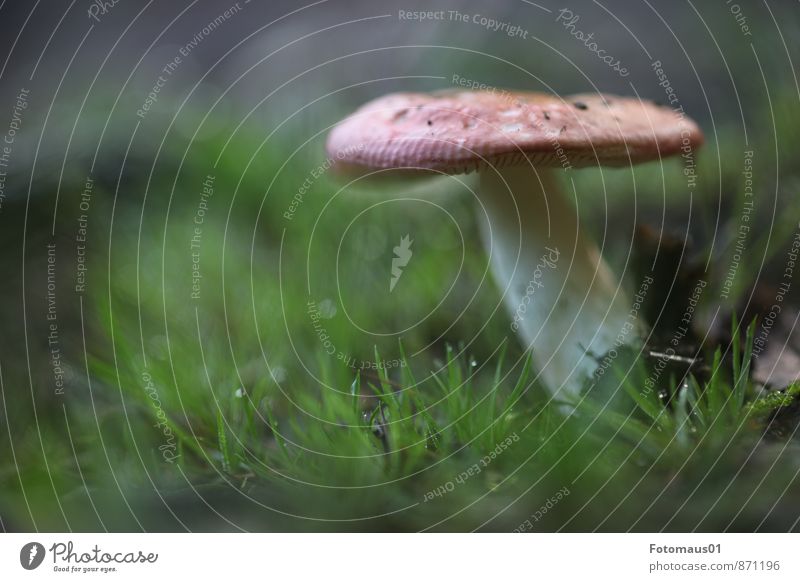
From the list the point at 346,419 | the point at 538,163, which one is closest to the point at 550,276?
the point at 538,163

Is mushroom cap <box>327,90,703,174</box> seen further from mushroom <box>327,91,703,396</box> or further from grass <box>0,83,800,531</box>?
grass <box>0,83,800,531</box>

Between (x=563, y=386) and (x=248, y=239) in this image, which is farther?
(x=248, y=239)

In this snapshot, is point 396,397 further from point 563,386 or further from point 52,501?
point 52,501

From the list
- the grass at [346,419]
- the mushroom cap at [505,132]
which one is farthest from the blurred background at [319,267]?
the mushroom cap at [505,132]

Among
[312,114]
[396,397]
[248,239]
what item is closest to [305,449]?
[396,397]

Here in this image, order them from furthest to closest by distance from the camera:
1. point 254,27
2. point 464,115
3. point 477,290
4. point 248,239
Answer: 1. point 248,239
2. point 477,290
3. point 254,27
4. point 464,115

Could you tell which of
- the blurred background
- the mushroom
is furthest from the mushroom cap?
the blurred background
